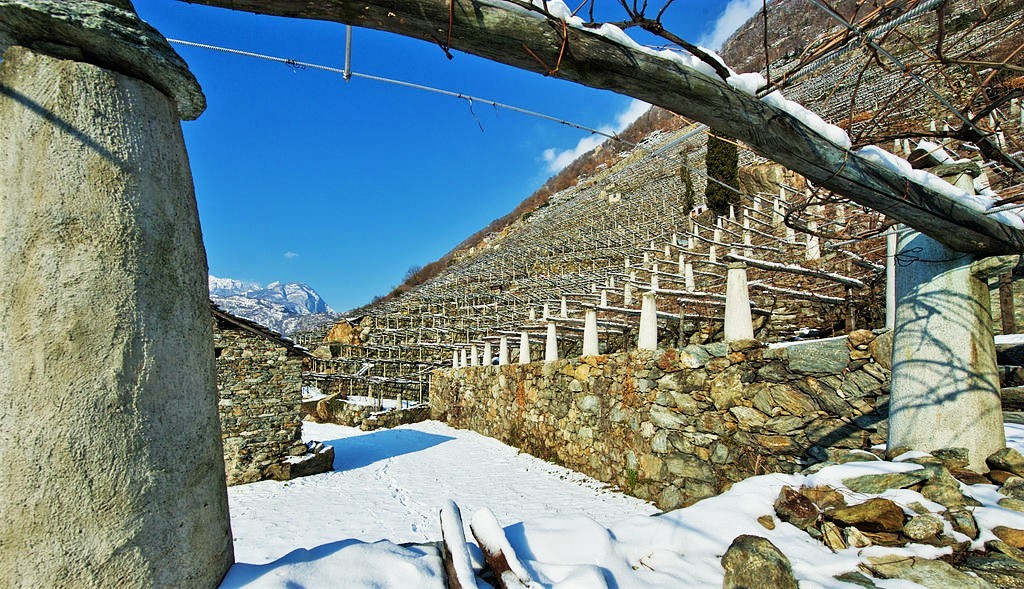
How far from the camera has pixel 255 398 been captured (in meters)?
10.1

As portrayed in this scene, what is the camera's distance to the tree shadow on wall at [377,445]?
11.2 m

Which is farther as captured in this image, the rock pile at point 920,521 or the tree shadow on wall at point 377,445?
the tree shadow on wall at point 377,445

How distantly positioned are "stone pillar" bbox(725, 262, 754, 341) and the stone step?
185 centimetres

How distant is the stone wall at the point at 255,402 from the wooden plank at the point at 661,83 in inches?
393

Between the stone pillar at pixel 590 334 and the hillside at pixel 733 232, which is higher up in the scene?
the hillside at pixel 733 232

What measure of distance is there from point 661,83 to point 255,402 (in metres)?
10.4

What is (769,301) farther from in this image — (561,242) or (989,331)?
(561,242)

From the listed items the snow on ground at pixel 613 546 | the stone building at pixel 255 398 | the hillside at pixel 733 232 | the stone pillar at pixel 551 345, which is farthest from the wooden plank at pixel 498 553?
the stone building at pixel 255 398

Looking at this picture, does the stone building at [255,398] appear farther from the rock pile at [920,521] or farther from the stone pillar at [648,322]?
the rock pile at [920,521]

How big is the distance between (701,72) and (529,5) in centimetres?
81

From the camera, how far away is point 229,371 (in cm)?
996

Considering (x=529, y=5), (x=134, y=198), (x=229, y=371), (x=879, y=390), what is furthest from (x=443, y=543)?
(x=229, y=371)

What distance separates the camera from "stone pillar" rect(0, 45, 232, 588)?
49.6 inches

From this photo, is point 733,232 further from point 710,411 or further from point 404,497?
point 404,497
